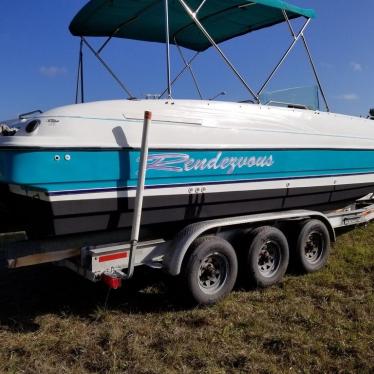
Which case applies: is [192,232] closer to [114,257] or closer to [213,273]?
[213,273]

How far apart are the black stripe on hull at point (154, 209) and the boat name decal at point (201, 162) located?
25cm

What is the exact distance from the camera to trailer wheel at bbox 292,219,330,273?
4750mm

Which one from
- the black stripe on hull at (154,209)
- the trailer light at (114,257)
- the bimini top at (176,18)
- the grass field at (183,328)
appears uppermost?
the bimini top at (176,18)

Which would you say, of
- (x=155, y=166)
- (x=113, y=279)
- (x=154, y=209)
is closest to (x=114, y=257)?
(x=113, y=279)

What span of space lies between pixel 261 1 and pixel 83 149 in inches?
96.5


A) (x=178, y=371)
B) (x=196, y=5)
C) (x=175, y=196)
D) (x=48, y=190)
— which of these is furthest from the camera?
(x=196, y=5)

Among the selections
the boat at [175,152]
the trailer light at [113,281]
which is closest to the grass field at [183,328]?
the trailer light at [113,281]

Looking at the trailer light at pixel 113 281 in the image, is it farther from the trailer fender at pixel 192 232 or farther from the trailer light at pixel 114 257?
the trailer fender at pixel 192 232

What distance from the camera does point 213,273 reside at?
13.4 ft

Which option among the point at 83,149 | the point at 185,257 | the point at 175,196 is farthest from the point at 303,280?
the point at 83,149

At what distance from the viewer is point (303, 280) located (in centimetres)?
462

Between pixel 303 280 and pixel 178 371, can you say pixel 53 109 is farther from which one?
pixel 303 280

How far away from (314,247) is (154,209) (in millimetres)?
2108

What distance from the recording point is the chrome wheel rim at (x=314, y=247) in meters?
4.93
